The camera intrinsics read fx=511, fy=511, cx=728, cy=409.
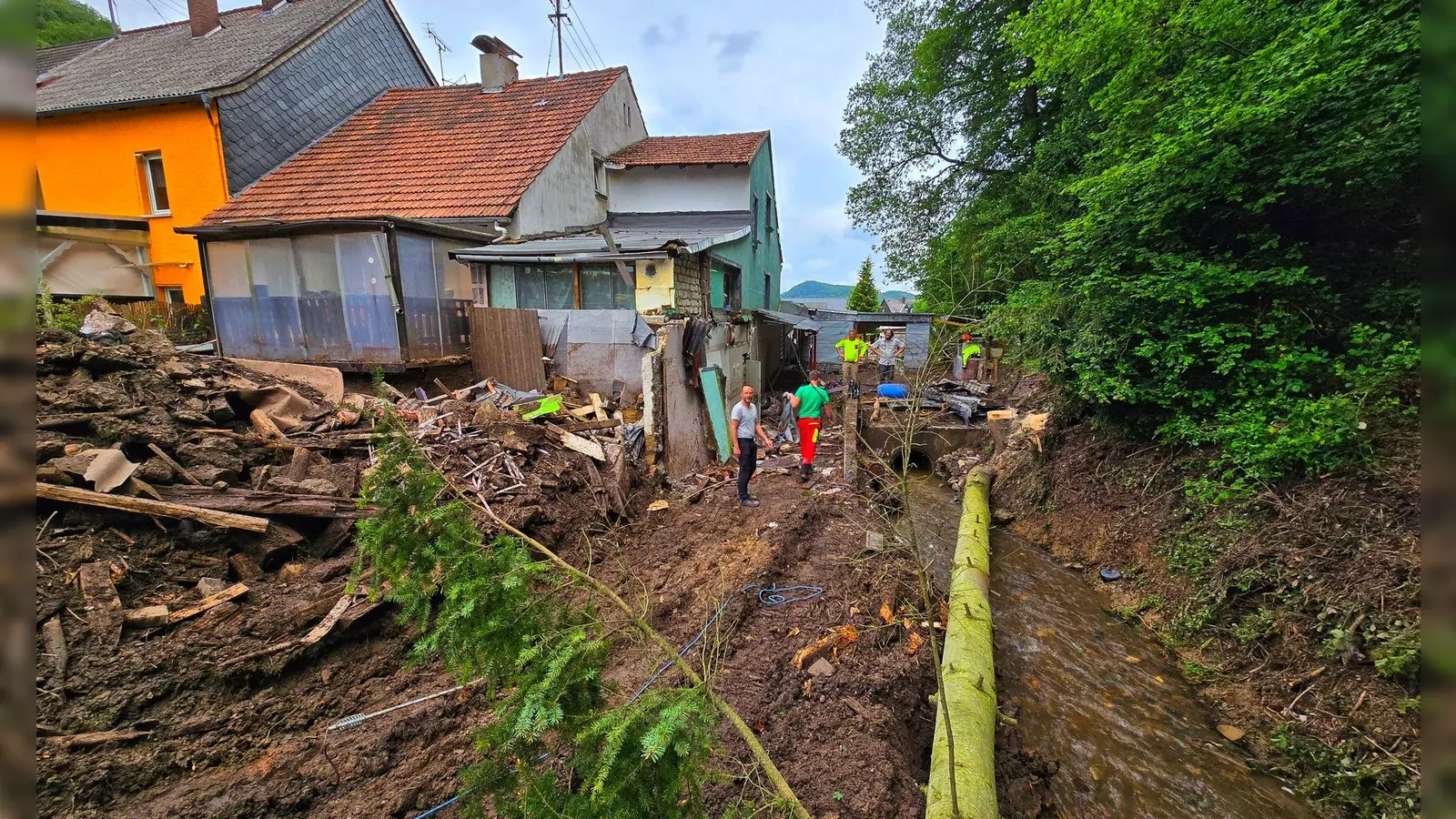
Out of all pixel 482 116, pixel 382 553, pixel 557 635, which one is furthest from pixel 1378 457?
pixel 482 116

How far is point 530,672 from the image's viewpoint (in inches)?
91.5

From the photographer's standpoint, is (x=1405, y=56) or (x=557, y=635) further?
(x=1405, y=56)

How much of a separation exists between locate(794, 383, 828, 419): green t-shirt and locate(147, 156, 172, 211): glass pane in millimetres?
15677

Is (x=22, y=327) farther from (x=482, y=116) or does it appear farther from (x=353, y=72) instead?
(x=353, y=72)

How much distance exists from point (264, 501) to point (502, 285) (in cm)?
565

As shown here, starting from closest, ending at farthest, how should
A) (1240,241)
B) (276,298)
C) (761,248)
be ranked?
1. (1240,241)
2. (276,298)
3. (761,248)

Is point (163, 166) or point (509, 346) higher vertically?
point (163, 166)

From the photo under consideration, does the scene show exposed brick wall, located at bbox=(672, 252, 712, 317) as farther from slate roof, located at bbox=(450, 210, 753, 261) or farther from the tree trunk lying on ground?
the tree trunk lying on ground

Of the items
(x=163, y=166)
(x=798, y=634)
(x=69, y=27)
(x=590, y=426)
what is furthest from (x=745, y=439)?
(x=69, y=27)

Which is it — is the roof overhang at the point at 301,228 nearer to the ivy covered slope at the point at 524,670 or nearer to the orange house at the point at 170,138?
the orange house at the point at 170,138

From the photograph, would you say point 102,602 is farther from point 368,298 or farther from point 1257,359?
point 1257,359

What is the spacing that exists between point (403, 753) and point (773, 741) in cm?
251

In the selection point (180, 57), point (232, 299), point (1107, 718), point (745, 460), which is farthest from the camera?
point (180, 57)

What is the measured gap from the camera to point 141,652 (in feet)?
12.0
